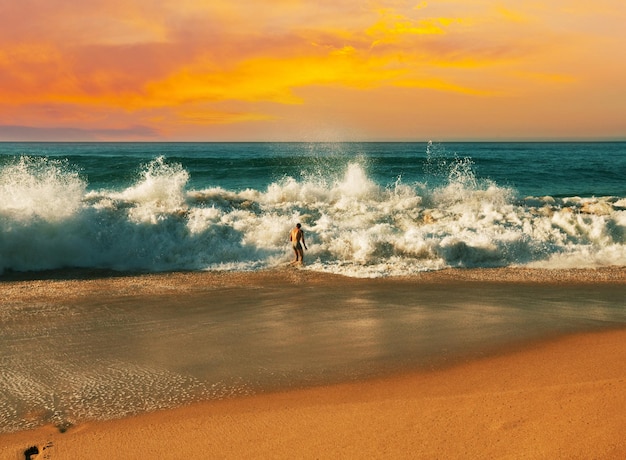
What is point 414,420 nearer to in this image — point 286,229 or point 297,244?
point 297,244

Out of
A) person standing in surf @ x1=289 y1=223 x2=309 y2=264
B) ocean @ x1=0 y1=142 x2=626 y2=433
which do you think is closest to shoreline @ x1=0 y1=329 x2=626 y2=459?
ocean @ x1=0 y1=142 x2=626 y2=433

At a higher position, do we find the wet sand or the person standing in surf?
the person standing in surf

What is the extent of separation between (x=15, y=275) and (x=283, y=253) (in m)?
6.18

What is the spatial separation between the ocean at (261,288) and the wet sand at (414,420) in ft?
0.96

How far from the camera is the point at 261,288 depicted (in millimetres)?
10938

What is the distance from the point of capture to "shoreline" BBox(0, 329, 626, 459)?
4578 mm

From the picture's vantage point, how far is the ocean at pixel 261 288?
6488mm

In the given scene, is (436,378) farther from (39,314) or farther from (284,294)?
(39,314)

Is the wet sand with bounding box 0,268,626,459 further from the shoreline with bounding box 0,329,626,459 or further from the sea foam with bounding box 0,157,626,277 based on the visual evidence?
the sea foam with bounding box 0,157,626,277

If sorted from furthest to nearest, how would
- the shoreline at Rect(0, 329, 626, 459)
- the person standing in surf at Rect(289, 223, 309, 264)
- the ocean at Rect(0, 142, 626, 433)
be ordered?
the person standing in surf at Rect(289, 223, 309, 264), the ocean at Rect(0, 142, 626, 433), the shoreline at Rect(0, 329, 626, 459)

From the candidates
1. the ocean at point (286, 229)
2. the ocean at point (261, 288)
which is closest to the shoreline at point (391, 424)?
Result: the ocean at point (261, 288)

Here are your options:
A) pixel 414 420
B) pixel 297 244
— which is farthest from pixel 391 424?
pixel 297 244

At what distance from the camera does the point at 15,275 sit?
12.6 m

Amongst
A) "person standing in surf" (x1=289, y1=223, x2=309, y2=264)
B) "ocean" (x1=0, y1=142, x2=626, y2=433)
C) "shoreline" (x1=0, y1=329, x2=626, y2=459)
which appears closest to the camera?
"shoreline" (x1=0, y1=329, x2=626, y2=459)
